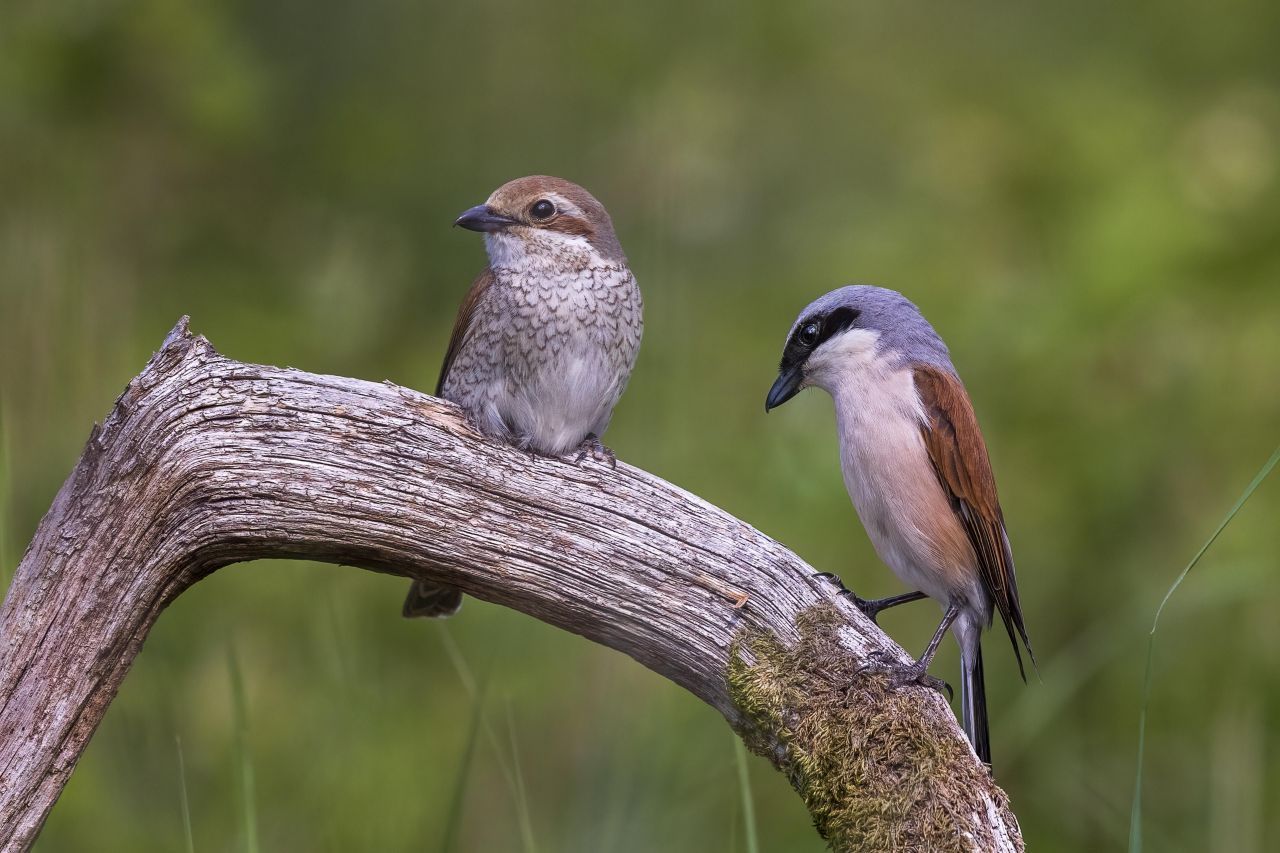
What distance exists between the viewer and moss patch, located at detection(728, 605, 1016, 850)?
2912mm

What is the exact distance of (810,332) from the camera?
3.58 metres

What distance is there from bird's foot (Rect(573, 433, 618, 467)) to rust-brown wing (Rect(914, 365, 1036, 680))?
811 millimetres

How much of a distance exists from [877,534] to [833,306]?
0.62 m

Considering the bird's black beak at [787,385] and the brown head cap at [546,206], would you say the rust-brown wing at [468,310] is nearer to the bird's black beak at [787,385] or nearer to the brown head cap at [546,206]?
the brown head cap at [546,206]

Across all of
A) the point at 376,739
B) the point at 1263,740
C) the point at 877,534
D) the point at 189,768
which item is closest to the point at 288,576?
the point at 189,768

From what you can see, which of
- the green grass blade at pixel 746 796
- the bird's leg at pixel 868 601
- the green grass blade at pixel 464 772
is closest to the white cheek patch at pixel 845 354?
the bird's leg at pixel 868 601

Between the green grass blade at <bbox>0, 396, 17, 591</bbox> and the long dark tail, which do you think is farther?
the long dark tail

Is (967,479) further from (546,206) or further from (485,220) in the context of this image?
(485,220)

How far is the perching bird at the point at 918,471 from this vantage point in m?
3.41

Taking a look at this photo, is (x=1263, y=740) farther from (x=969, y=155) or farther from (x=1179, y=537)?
(x=969, y=155)

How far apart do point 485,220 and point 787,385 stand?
3.08ft

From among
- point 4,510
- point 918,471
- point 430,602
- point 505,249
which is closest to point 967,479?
point 918,471

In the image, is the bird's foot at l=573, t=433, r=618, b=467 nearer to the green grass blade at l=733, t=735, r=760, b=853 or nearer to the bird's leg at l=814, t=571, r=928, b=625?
the bird's leg at l=814, t=571, r=928, b=625

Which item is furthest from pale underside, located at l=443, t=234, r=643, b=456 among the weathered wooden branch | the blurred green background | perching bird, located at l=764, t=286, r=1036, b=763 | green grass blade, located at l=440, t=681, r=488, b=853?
green grass blade, located at l=440, t=681, r=488, b=853
